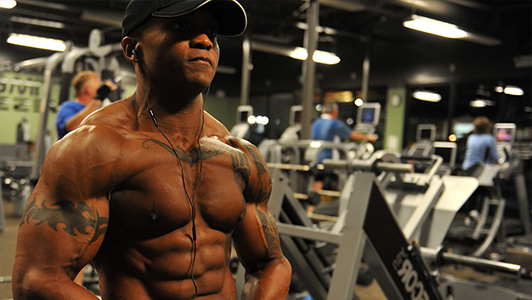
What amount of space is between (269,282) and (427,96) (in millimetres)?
10347

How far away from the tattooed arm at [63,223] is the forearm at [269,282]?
35cm

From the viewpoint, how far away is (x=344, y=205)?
360cm

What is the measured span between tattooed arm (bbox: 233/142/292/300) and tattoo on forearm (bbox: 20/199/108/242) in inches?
12.9

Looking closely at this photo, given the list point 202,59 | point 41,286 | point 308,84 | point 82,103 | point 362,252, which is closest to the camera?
point 41,286

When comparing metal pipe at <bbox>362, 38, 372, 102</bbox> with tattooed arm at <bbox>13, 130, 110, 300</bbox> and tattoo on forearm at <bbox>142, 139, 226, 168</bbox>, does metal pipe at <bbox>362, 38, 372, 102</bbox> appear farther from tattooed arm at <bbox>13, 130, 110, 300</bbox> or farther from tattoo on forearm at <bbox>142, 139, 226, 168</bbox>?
tattooed arm at <bbox>13, 130, 110, 300</bbox>

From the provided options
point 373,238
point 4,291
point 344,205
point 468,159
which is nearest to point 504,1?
point 468,159

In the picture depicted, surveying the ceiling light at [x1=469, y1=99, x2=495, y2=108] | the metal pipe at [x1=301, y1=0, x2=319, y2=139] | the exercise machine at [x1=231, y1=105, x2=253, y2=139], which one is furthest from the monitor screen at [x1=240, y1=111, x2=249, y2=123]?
the ceiling light at [x1=469, y1=99, x2=495, y2=108]

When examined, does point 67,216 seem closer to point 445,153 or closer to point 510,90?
point 445,153

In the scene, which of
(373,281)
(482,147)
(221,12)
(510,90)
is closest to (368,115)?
(482,147)

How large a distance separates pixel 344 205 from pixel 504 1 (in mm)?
7262

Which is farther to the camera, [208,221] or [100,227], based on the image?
[208,221]

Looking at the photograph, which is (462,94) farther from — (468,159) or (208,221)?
(208,221)

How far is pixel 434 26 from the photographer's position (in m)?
7.86

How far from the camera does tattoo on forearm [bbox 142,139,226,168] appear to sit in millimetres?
945
